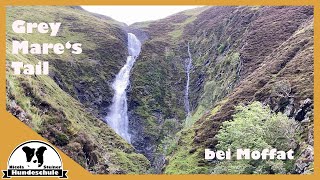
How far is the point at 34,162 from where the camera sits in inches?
789

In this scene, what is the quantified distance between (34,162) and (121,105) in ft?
167

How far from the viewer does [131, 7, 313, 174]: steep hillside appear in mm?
41522

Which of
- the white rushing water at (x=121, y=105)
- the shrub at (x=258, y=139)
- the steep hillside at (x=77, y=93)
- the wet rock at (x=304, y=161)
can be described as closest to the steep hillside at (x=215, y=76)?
the wet rock at (x=304, y=161)

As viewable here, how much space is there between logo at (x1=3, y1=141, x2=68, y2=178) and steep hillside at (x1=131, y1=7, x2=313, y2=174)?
51.3 feet

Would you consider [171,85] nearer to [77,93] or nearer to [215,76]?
[215,76]

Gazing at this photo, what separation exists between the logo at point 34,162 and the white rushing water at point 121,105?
141 ft

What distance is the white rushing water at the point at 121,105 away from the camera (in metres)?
65.4

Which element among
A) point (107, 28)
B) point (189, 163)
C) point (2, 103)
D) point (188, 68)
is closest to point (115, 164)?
point (189, 163)

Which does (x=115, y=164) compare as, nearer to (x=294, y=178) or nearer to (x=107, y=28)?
(x=294, y=178)

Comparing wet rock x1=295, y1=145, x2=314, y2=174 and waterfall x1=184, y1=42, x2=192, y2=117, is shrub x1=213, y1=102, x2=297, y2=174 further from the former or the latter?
waterfall x1=184, y1=42, x2=192, y2=117

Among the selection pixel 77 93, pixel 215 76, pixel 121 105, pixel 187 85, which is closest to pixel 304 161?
pixel 215 76

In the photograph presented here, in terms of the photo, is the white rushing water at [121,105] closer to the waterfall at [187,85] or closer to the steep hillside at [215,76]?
the steep hillside at [215,76]

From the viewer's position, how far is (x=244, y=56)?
63.7 m

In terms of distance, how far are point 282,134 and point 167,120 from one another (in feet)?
113
